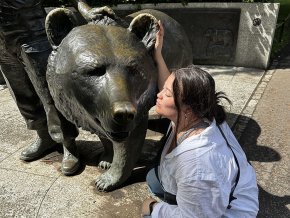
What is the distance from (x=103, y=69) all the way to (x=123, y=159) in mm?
987

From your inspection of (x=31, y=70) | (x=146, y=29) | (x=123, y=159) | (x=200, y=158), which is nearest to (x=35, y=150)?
(x=31, y=70)

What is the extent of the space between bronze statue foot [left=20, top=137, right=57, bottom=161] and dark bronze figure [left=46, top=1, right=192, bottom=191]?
1.11 meters

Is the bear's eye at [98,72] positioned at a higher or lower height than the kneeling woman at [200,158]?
higher

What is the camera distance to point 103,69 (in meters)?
2.30

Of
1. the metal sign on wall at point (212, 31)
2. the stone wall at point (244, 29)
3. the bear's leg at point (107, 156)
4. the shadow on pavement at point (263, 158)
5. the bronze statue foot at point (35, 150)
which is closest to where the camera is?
the shadow on pavement at point (263, 158)

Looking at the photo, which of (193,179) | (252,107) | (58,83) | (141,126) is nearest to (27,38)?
(58,83)

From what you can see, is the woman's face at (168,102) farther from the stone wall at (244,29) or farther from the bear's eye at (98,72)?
the stone wall at (244,29)

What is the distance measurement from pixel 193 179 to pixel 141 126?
41.9 inches

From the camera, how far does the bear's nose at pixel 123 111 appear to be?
2098mm

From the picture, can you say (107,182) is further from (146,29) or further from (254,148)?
(254,148)

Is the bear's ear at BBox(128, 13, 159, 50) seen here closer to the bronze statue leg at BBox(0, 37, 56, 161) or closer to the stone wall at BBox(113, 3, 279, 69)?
the bronze statue leg at BBox(0, 37, 56, 161)

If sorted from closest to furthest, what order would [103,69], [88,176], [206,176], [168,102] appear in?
[206,176] < [168,102] < [103,69] < [88,176]

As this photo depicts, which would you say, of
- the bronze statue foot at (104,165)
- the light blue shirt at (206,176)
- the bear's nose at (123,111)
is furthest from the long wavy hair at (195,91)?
the bronze statue foot at (104,165)

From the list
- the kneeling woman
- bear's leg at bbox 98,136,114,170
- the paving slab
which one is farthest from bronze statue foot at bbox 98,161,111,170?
the kneeling woman
